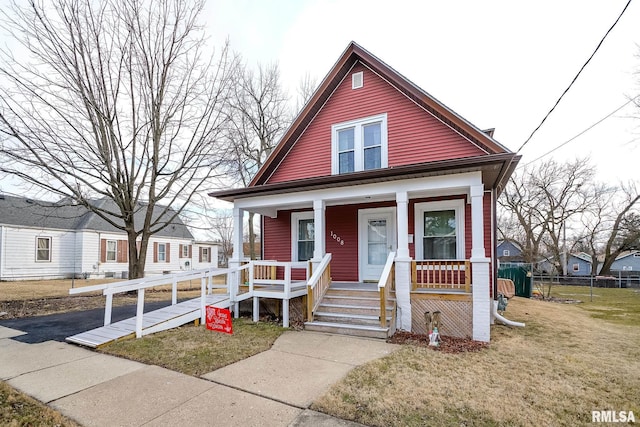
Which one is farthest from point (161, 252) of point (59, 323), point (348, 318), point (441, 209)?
point (441, 209)

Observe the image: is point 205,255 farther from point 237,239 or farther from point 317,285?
point 317,285

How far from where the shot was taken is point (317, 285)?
7.50 metres

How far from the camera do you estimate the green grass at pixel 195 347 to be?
4.89m

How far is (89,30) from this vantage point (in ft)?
36.4

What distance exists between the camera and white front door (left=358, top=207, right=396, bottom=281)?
9430 millimetres

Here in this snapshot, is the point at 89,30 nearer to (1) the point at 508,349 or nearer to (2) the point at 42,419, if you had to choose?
(2) the point at 42,419

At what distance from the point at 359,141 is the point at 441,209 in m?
3.07

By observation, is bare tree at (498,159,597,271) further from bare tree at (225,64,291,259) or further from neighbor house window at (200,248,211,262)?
neighbor house window at (200,248,211,262)

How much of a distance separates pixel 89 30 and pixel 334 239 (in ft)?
36.3

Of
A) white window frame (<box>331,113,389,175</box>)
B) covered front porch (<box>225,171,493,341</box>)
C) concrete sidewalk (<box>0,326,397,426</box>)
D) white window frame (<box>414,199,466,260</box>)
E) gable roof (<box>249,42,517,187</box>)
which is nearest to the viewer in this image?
concrete sidewalk (<box>0,326,397,426</box>)

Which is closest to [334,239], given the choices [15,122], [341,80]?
[341,80]

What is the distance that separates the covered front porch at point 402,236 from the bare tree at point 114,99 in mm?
5216

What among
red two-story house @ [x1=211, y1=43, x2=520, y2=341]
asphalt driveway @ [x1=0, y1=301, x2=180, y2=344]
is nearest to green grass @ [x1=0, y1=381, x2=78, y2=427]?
asphalt driveway @ [x1=0, y1=301, x2=180, y2=344]

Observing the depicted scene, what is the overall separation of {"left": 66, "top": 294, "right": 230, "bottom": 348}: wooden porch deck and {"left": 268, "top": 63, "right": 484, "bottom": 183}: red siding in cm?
481
